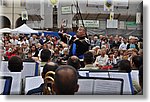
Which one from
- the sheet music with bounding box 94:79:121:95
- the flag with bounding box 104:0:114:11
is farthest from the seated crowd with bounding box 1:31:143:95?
the flag with bounding box 104:0:114:11

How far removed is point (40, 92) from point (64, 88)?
21 cm

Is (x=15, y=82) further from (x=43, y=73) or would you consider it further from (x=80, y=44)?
(x=80, y=44)

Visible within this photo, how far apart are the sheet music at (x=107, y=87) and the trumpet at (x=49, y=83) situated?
0.37 meters

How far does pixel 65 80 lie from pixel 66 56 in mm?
232

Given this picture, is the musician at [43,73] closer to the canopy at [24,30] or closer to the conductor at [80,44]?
the conductor at [80,44]

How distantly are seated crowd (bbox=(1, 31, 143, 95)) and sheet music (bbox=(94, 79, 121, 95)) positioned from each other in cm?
12

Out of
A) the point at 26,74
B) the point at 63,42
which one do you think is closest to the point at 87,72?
the point at 63,42

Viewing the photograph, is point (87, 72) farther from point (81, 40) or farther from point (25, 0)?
point (25, 0)

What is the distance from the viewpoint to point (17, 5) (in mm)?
2336

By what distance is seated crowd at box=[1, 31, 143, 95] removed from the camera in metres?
2.32

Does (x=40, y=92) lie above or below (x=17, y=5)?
below

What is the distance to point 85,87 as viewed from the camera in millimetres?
2404

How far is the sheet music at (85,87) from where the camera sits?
7.86 feet

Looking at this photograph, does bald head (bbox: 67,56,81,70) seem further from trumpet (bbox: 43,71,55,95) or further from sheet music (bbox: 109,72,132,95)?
sheet music (bbox: 109,72,132,95)
